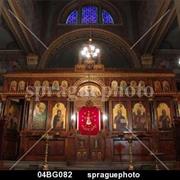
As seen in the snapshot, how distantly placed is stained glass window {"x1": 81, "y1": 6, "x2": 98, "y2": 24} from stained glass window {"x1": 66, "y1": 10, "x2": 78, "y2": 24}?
55 centimetres

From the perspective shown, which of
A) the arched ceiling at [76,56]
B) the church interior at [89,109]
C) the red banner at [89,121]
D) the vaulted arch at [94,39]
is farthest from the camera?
the arched ceiling at [76,56]

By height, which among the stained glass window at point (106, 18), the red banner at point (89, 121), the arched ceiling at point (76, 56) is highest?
the stained glass window at point (106, 18)

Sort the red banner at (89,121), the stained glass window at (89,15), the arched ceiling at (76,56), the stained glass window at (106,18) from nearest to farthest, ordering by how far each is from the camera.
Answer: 1. the red banner at (89,121)
2. the arched ceiling at (76,56)
3. the stained glass window at (89,15)
4. the stained glass window at (106,18)

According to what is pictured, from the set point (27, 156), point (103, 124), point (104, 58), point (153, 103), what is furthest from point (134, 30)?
point (27, 156)

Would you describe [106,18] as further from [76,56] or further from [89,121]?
[89,121]

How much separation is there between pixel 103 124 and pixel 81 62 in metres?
3.69

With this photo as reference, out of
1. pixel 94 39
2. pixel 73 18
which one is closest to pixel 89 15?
pixel 73 18

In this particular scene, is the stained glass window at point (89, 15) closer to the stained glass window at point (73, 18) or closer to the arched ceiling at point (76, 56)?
the stained glass window at point (73, 18)

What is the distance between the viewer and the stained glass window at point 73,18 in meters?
17.5

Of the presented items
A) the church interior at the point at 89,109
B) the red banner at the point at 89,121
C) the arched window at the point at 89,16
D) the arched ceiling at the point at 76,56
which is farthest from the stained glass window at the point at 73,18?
the red banner at the point at 89,121

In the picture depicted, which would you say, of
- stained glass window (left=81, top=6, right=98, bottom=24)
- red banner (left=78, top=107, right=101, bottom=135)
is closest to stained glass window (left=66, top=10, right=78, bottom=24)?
stained glass window (left=81, top=6, right=98, bottom=24)

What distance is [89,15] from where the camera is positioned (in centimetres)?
1767

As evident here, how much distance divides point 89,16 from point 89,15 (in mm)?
104

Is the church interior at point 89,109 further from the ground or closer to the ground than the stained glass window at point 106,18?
closer to the ground
